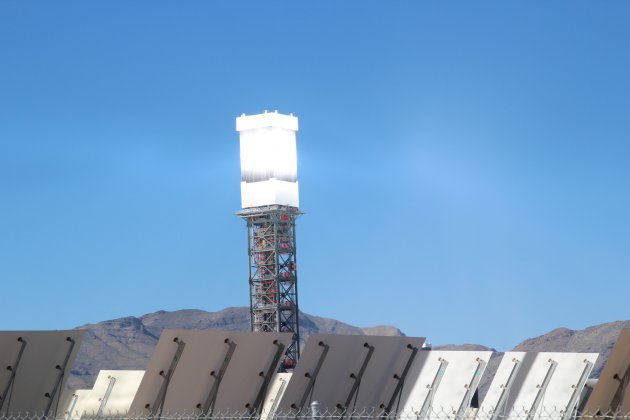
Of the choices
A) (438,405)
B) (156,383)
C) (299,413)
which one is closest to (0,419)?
(156,383)

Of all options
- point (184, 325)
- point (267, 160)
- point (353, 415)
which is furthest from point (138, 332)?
point (353, 415)

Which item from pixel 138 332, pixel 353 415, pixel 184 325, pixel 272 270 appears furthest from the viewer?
pixel 184 325

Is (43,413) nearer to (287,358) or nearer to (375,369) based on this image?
(375,369)

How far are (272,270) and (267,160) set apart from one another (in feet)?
18.0

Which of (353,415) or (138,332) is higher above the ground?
(353,415)

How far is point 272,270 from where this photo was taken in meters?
58.7

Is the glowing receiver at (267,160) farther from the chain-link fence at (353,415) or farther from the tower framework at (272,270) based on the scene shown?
the chain-link fence at (353,415)

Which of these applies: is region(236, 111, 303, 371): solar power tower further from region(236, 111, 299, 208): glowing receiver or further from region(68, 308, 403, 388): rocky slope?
region(68, 308, 403, 388): rocky slope

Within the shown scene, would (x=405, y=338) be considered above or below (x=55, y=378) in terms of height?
above

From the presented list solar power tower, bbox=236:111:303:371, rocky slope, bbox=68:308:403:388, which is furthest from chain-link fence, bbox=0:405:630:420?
rocky slope, bbox=68:308:403:388

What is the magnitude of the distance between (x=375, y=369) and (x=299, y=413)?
1.23 metres

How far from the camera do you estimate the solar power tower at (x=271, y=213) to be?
5878 centimetres

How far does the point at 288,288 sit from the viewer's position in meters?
59.1

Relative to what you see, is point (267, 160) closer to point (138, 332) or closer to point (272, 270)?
point (272, 270)
